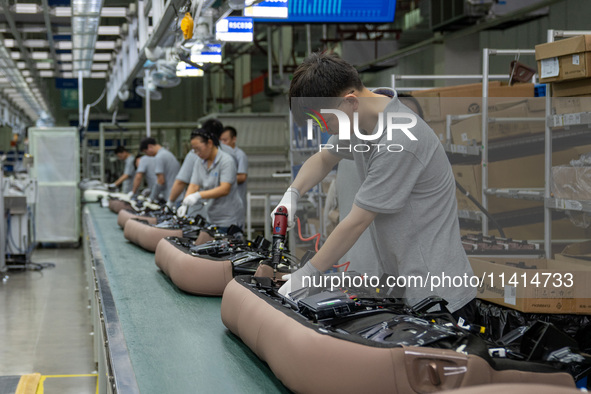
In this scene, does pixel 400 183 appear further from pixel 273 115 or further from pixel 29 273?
pixel 273 115

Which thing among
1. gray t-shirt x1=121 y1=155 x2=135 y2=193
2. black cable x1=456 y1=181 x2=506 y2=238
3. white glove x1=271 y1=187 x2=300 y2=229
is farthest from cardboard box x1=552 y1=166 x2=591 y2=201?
gray t-shirt x1=121 y1=155 x2=135 y2=193

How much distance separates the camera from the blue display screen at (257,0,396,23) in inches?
243

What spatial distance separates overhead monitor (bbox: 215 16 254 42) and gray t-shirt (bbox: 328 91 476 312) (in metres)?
4.14

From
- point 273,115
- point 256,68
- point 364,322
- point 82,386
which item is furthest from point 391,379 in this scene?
point 256,68

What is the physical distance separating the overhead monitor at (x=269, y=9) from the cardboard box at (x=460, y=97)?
44.8 inches

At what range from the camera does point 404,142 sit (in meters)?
1.68

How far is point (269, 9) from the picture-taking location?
Result: 16.6 ft

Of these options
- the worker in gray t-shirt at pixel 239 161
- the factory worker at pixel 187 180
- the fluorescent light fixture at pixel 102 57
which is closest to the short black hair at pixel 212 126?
the factory worker at pixel 187 180

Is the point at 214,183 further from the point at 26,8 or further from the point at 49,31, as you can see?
the point at 49,31

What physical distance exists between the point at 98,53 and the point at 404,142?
33.2 feet

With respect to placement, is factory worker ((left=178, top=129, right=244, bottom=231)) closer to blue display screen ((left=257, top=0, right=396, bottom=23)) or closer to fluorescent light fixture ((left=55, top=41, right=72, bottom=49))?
blue display screen ((left=257, top=0, right=396, bottom=23))

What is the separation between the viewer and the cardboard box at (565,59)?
10.2 ft

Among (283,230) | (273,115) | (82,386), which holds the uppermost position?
(273,115)

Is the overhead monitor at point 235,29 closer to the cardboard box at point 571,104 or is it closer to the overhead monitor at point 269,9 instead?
the overhead monitor at point 269,9
